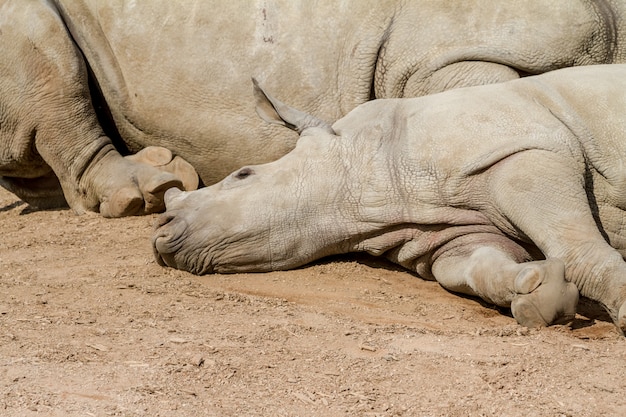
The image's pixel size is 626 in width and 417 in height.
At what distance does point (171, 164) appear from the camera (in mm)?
8172

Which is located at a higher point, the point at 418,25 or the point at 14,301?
the point at 418,25

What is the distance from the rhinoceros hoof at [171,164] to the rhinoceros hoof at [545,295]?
3143 mm

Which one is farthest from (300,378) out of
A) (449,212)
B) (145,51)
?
(145,51)

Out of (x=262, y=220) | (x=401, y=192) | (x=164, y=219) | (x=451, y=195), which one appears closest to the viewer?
(x=451, y=195)

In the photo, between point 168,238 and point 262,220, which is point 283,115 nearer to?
point 262,220

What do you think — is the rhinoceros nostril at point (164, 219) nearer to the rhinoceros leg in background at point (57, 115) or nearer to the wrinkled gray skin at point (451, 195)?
the wrinkled gray skin at point (451, 195)

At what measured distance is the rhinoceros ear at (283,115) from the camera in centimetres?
685

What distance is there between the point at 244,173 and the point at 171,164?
152 cm

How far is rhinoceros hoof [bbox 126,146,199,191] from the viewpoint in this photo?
812 centimetres

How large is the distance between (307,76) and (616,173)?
232 centimetres

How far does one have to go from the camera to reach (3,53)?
320 inches

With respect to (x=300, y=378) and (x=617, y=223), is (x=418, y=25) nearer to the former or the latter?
(x=617, y=223)

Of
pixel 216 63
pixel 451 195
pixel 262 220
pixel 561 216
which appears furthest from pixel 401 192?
pixel 216 63

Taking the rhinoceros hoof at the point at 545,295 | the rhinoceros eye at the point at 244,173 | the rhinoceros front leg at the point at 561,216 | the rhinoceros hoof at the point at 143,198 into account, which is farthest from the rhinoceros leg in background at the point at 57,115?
the rhinoceros hoof at the point at 545,295
